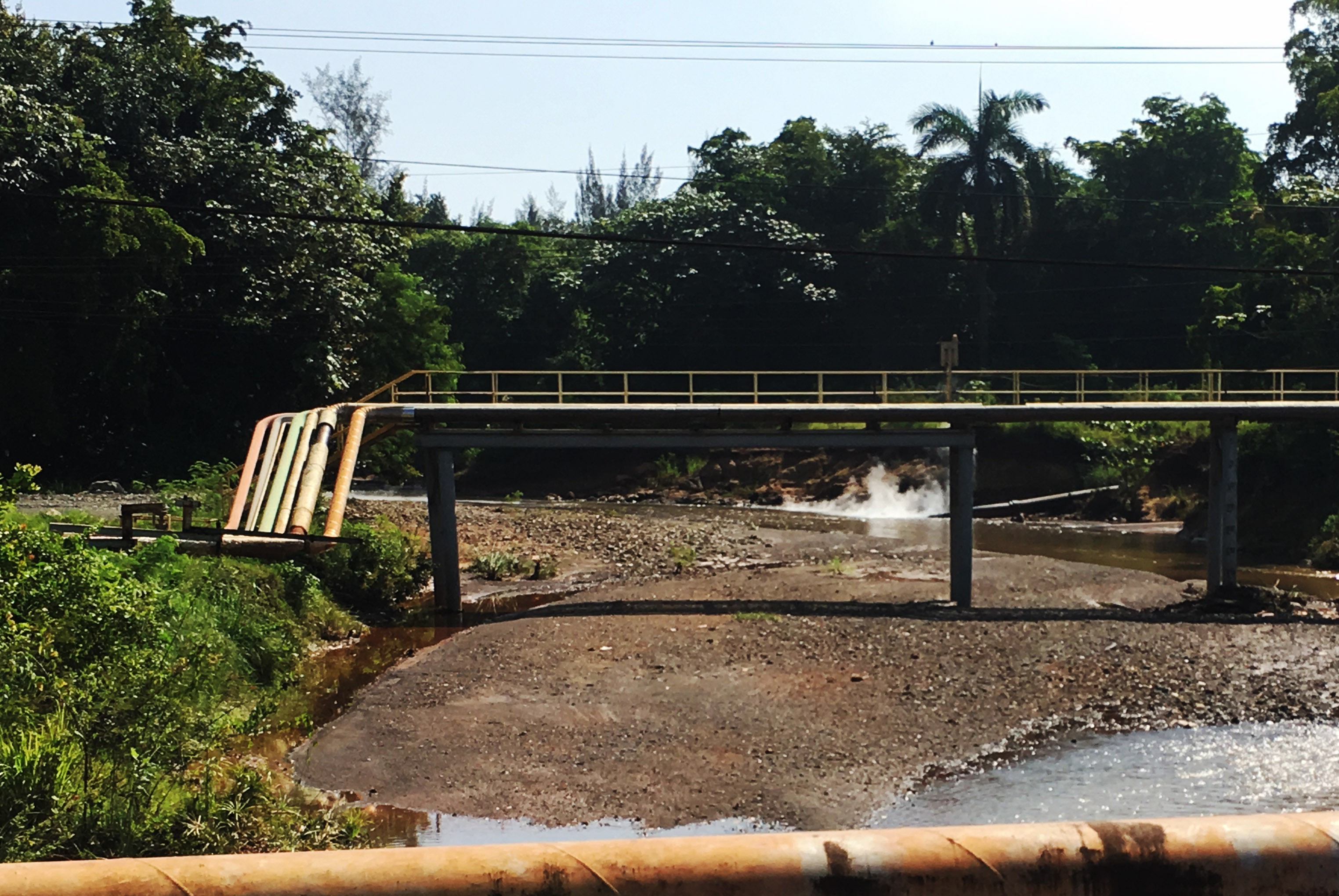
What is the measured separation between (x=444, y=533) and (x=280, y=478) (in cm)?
779

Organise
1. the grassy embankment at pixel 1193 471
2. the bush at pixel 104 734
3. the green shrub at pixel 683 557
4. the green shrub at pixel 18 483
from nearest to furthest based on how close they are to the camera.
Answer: the bush at pixel 104 734, the green shrub at pixel 18 483, the green shrub at pixel 683 557, the grassy embankment at pixel 1193 471

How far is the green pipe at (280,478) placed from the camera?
17.0 m

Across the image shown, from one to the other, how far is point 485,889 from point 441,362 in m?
47.5

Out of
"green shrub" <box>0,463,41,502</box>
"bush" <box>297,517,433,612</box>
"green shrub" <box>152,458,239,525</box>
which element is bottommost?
"bush" <box>297,517,433,612</box>

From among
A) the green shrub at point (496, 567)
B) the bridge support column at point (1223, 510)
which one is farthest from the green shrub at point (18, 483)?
the bridge support column at point (1223, 510)

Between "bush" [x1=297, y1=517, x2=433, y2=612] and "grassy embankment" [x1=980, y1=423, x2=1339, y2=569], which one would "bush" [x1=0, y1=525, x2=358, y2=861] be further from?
"grassy embankment" [x1=980, y1=423, x2=1339, y2=569]

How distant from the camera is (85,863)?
9.86 ft

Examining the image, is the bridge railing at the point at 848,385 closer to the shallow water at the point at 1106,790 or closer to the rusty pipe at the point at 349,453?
the rusty pipe at the point at 349,453

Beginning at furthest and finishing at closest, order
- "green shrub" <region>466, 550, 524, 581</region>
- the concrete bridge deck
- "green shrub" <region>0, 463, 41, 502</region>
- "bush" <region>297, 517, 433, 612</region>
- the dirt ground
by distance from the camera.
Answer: "green shrub" <region>466, 550, 524, 581</region>
the concrete bridge deck
"bush" <region>297, 517, 433, 612</region>
the dirt ground
"green shrub" <region>0, 463, 41, 502</region>

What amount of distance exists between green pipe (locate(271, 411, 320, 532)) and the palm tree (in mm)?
48483

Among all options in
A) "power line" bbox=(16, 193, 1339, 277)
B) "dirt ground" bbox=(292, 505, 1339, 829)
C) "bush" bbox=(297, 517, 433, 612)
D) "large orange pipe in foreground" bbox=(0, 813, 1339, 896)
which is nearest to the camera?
"large orange pipe in foreground" bbox=(0, 813, 1339, 896)

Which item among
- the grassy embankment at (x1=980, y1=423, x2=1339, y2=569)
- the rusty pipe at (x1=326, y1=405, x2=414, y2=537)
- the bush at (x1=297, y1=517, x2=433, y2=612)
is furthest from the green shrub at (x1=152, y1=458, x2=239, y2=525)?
the grassy embankment at (x1=980, y1=423, x2=1339, y2=569)

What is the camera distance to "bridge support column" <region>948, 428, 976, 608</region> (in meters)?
25.4

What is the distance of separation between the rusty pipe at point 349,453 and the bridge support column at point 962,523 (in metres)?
11.2
